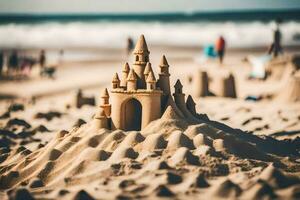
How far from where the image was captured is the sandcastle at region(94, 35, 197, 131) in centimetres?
1040

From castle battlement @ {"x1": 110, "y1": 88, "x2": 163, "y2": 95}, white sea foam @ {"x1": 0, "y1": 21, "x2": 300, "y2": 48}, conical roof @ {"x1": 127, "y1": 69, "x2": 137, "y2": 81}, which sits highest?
white sea foam @ {"x1": 0, "y1": 21, "x2": 300, "y2": 48}

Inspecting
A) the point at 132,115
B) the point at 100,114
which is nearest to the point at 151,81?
the point at 132,115

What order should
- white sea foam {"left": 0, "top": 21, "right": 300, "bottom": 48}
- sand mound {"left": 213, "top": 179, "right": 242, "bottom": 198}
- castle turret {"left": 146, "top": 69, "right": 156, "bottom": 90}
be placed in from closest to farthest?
1. sand mound {"left": 213, "top": 179, "right": 242, "bottom": 198}
2. castle turret {"left": 146, "top": 69, "right": 156, "bottom": 90}
3. white sea foam {"left": 0, "top": 21, "right": 300, "bottom": 48}

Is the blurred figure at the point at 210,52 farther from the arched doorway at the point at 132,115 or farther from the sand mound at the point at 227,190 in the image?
the sand mound at the point at 227,190

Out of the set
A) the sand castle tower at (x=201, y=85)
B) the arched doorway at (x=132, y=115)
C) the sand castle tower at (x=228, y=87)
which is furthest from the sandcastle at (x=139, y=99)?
the sand castle tower at (x=228, y=87)

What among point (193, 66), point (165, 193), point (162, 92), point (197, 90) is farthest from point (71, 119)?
point (193, 66)

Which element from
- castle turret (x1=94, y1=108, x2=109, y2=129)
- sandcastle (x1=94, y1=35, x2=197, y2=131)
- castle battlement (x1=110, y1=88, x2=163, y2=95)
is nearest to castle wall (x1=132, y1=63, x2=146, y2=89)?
sandcastle (x1=94, y1=35, x2=197, y2=131)

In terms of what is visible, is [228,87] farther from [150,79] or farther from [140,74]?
[150,79]

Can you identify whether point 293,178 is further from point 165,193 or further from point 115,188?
point 115,188

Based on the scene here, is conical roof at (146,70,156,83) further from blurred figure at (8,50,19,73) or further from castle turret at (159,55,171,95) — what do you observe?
blurred figure at (8,50,19,73)

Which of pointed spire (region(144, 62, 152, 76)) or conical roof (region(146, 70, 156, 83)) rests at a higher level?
pointed spire (region(144, 62, 152, 76))

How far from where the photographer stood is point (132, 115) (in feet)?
35.3

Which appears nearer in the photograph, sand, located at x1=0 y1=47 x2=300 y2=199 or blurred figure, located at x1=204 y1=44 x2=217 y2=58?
sand, located at x1=0 y1=47 x2=300 y2=199

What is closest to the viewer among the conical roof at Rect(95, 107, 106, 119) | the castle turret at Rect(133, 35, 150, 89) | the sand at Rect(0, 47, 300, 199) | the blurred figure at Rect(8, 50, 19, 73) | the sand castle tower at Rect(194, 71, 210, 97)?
the sand at Rect(0, 47, 300, 199)
